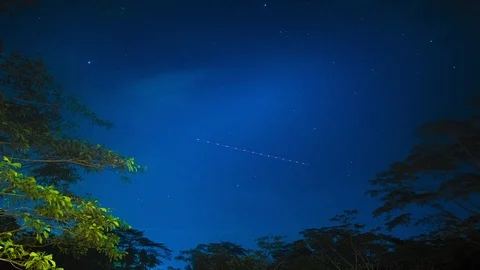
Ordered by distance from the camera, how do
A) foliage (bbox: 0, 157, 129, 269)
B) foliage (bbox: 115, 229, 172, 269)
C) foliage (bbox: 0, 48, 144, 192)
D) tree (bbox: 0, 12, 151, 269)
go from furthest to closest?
foliage (bbox: 115, 229, 172, 269) → foliage (bbox: 0, 48, 144, 192) → tree (bbox: 0, 12, 151, 269) → foliage (bbox: 0, 157, 129, 269)

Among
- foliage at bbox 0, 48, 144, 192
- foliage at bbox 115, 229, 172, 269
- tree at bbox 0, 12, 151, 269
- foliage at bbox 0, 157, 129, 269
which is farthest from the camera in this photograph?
foliage at bbox 115, 229, 172, 269

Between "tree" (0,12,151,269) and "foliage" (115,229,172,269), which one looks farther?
"foliage" (115,229,172,269)

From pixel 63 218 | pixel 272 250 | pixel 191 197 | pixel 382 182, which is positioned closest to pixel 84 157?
pixel 63 218

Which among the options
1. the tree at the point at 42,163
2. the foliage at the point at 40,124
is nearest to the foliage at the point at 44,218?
the tree at the point at 42,163

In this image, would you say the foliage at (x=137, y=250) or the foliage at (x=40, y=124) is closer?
the foliage at (x=40, y=124)

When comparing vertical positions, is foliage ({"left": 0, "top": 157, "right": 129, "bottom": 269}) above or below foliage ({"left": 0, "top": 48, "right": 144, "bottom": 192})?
below

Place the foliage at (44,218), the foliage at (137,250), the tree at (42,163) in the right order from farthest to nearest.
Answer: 1. the foliage at (137,250)
2. the tree at (42,163)
3. the foliage at (44,218)

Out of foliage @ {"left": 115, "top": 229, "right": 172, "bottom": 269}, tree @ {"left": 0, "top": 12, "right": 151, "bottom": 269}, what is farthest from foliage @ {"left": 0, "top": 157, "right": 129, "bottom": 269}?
foliage @ {"left": 115, "top": 229, "right": 172, "bottom": 269}

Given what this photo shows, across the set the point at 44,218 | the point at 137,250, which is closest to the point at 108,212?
the point at 44,218

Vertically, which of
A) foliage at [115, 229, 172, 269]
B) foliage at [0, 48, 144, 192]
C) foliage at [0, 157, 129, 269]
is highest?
foliage at [115, 229, 172, 269]

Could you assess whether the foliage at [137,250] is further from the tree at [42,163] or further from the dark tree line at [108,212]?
the tree at [42,163]

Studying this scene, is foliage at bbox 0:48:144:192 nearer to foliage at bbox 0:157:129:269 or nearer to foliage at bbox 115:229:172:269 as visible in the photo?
foliage at bbox 0:157:129:269

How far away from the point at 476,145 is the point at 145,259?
16.4m

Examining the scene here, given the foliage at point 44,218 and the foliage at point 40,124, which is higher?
the foliage at point 40,124
